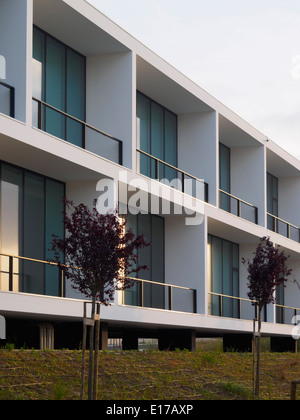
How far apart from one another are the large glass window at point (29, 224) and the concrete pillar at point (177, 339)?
7.39 meters

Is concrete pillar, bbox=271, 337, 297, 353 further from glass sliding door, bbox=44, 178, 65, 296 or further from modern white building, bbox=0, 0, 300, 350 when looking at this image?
glass sliding door, bbox=44, 178, 65, 296

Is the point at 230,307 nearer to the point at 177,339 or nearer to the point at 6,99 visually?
the point at 177,339

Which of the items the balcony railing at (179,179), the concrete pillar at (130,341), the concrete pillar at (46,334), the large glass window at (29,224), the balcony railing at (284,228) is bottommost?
the concrete pillar at (130,341)

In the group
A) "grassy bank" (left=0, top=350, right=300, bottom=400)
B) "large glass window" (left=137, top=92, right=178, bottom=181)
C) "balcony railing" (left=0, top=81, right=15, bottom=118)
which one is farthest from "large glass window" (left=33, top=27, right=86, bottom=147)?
"grassy bank" (left=0, top=350, right=300, bottom=400)

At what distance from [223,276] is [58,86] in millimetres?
14012

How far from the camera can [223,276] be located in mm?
35688

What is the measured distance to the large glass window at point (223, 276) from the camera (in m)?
34.2

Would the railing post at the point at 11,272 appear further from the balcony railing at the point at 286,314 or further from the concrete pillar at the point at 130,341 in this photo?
the balcony railing at the point at 286,314

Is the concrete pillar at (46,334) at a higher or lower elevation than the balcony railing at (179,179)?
lower

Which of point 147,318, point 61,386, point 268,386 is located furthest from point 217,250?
point 61,386

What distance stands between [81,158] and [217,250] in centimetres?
1391

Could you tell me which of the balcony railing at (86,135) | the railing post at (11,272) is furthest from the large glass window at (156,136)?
the railing post at (11,272)

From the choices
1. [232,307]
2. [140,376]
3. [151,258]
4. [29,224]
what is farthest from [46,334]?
[232,307]

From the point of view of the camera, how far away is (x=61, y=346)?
24734 mm
